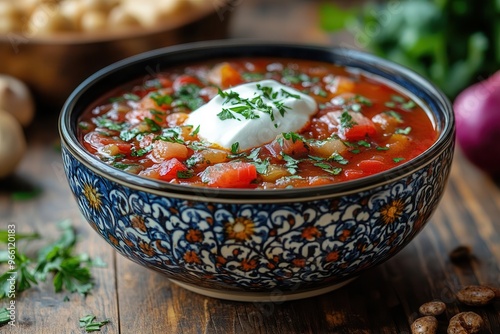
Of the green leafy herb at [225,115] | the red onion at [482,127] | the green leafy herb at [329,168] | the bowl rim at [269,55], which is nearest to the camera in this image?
the bowl rim at [269,55]

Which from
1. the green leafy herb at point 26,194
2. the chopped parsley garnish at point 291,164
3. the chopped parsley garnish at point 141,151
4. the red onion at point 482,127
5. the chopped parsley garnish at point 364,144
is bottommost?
the red onion at point 482,127

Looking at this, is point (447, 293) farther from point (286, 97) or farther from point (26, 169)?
point (26, 169)

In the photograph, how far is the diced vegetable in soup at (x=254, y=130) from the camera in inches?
102

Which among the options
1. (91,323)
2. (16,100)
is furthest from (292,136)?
(16,100)

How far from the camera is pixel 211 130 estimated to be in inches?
110

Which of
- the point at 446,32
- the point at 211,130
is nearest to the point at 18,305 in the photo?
the point at 211,130

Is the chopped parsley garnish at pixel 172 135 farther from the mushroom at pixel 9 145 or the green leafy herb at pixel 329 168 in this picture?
the mushroom at pixel 9 145

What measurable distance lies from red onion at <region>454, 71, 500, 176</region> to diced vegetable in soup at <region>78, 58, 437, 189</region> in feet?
2.47

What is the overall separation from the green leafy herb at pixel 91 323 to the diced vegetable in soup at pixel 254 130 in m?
0.58

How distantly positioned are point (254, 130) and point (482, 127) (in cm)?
160

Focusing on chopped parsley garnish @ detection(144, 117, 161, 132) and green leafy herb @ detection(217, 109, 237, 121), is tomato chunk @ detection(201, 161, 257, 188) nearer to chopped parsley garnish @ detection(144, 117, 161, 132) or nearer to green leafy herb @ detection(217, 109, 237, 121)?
green leafy herb @ detection(217, 109, 237, 121)

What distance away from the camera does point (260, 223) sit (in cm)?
235

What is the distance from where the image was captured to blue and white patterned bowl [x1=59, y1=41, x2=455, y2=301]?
2342mm

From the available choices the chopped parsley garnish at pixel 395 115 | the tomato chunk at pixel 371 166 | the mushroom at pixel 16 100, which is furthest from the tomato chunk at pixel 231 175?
the mushroom at pixel 16 100
